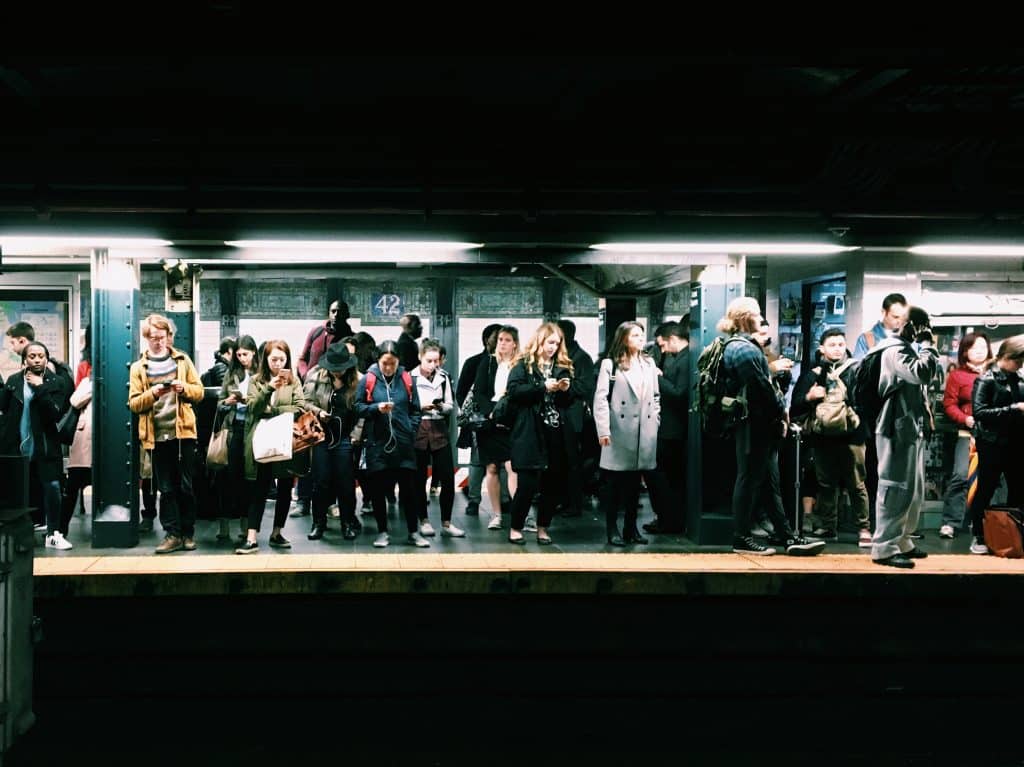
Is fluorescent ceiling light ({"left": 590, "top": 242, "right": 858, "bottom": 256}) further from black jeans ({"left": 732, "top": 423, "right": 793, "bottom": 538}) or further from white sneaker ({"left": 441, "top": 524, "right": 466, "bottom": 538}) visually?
white sneaker ({"left": 441, "top": 524, "right": 466, "bottom": 538})

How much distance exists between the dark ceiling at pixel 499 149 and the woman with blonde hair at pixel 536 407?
877 millimetres

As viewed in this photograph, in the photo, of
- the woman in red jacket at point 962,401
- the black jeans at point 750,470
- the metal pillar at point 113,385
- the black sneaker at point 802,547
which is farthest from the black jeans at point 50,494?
the woman in red jacket at point 962,401

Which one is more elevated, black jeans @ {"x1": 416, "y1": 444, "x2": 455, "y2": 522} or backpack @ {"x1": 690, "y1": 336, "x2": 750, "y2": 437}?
backpack @ {"x1": 690, "y1": 336, "x2": 750, "y2": 437}

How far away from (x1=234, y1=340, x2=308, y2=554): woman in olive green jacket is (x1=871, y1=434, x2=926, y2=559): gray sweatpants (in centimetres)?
441

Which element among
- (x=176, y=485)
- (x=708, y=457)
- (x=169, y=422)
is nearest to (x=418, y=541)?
(x=176, y=485)

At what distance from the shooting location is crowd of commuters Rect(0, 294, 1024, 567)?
6.72 m

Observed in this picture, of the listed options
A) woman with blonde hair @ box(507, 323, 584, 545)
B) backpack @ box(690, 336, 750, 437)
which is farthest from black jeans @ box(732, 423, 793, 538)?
woman with blonde hair @ box(507, 323, 584, 545)

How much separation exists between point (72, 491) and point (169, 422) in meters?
1.45

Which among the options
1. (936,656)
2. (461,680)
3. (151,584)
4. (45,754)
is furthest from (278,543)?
(936,656)

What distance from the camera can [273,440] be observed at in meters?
6.85

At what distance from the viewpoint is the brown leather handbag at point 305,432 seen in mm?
6934

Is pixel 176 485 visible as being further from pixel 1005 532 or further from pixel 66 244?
pixel 1005 532

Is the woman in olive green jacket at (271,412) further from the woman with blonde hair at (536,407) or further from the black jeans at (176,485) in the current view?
the woman with blonde hair at (536,407)

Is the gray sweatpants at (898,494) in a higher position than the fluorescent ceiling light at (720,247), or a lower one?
lower
